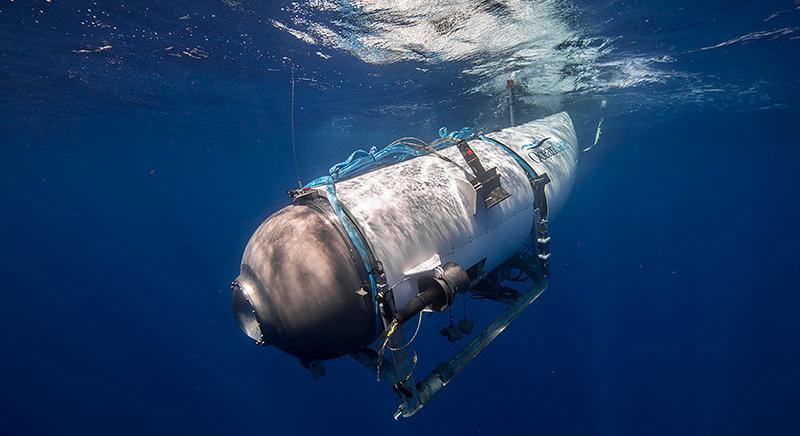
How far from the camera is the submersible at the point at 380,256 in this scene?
8.79ft

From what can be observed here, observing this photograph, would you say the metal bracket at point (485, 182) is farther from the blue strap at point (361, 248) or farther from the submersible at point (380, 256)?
the blue strap at point (361, 248)

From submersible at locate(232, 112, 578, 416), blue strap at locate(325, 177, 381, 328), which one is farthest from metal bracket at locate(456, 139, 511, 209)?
blue strap at locate(325, 177, 381, 328)

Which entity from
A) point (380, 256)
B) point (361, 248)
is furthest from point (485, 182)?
point (361, 248)

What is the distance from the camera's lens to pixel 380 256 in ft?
9.34

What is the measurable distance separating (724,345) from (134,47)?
3491 cm

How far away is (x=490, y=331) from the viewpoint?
393 centimetres

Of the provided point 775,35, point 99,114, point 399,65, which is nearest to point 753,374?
point 775,35

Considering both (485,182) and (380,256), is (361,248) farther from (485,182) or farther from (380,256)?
(485,182)

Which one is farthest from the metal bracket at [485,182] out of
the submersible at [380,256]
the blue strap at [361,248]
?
the blue strap at [361,248]

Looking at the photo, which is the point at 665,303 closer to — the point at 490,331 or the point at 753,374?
the point at 753,374

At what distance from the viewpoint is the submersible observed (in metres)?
2.68

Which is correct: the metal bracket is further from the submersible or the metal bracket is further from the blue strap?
the blue strap

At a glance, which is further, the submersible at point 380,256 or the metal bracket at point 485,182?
the metal bracket at point 485,182

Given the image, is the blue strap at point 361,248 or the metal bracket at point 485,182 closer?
the blue strap at point 361,248
